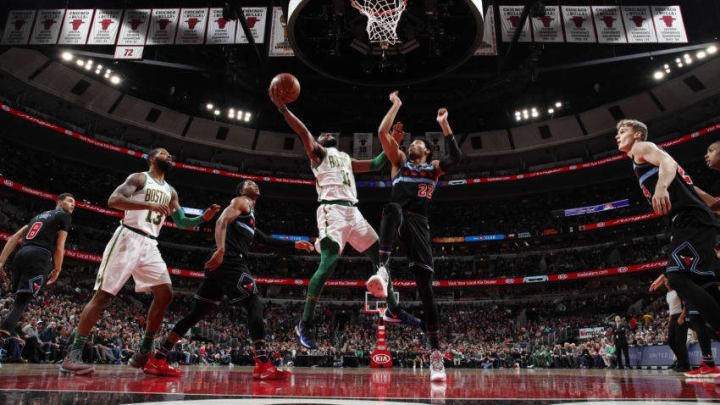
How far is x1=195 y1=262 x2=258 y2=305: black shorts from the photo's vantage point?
180 inches

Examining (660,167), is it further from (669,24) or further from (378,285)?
(669,24)

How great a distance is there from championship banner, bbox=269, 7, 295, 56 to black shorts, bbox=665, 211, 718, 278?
36.5ft

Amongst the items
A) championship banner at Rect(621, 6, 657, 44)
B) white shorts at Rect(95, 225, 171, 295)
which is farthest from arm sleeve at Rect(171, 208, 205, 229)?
championship banner at Rect(621, 6, 657, 44)

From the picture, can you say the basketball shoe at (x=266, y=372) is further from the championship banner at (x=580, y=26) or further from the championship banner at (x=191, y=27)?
the championship banner at (x=580, y=26)

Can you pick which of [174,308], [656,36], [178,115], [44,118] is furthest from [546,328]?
[44,118]

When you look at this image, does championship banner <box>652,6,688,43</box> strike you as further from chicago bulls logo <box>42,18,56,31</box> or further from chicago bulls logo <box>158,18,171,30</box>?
chicago bulls logo <box>42,18,56,31</box>

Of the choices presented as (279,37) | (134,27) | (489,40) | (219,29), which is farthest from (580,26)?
(134,27)

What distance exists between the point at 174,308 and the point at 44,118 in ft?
45.0

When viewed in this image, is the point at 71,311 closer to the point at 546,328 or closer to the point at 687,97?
A: the point at 546,328

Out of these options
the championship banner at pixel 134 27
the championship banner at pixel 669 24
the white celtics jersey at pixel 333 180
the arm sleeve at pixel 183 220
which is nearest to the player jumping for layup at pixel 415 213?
the white celtics jersey at pixel 333 180

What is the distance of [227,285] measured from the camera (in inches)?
181

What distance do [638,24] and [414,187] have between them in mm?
11253

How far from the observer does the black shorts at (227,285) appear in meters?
4.57

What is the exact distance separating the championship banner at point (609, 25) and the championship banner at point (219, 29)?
10491mm
